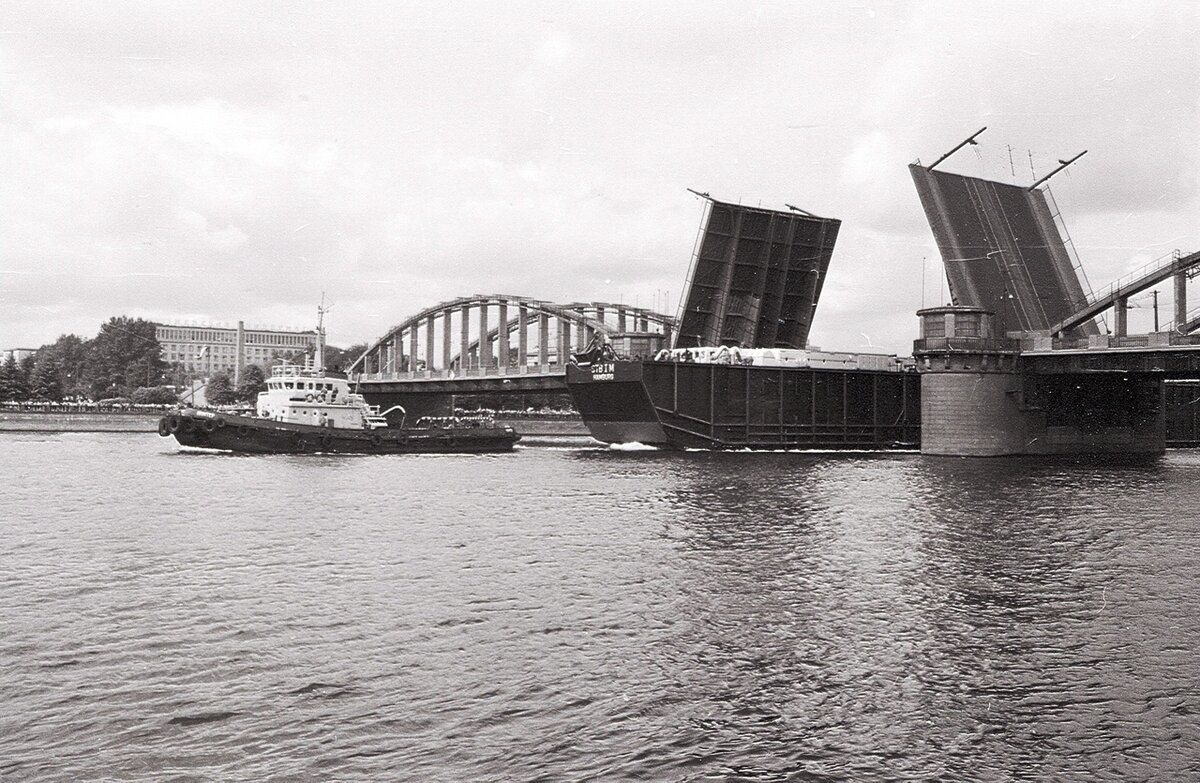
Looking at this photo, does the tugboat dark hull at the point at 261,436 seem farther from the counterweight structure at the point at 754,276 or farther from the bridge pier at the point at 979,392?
the bridge pier at the point at 979,392

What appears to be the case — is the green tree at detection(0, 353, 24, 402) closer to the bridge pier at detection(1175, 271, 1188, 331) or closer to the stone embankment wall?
the stone embankment wall

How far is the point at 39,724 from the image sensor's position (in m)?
9.73

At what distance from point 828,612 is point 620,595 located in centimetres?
334

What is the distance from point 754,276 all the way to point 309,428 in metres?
27.6

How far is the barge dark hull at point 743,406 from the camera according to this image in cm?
5609

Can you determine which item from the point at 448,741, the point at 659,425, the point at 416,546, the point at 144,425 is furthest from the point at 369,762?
the point at 144,425

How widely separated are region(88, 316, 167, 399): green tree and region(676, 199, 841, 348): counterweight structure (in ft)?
333

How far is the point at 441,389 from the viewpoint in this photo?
8806 centimetres

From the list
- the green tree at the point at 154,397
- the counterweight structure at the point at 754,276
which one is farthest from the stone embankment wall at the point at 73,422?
the counterweight structure at the point at 754,276

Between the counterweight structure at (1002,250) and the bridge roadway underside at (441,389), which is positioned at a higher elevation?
the counterweight structure at (1002,250)

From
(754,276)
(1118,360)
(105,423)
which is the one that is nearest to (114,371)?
(105,423)

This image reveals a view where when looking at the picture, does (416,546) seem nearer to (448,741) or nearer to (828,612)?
(828,612)

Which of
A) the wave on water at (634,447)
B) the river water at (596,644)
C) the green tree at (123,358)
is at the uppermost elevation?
the green tree at (123,358)

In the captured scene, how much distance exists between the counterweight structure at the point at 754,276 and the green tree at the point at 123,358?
10162cm
